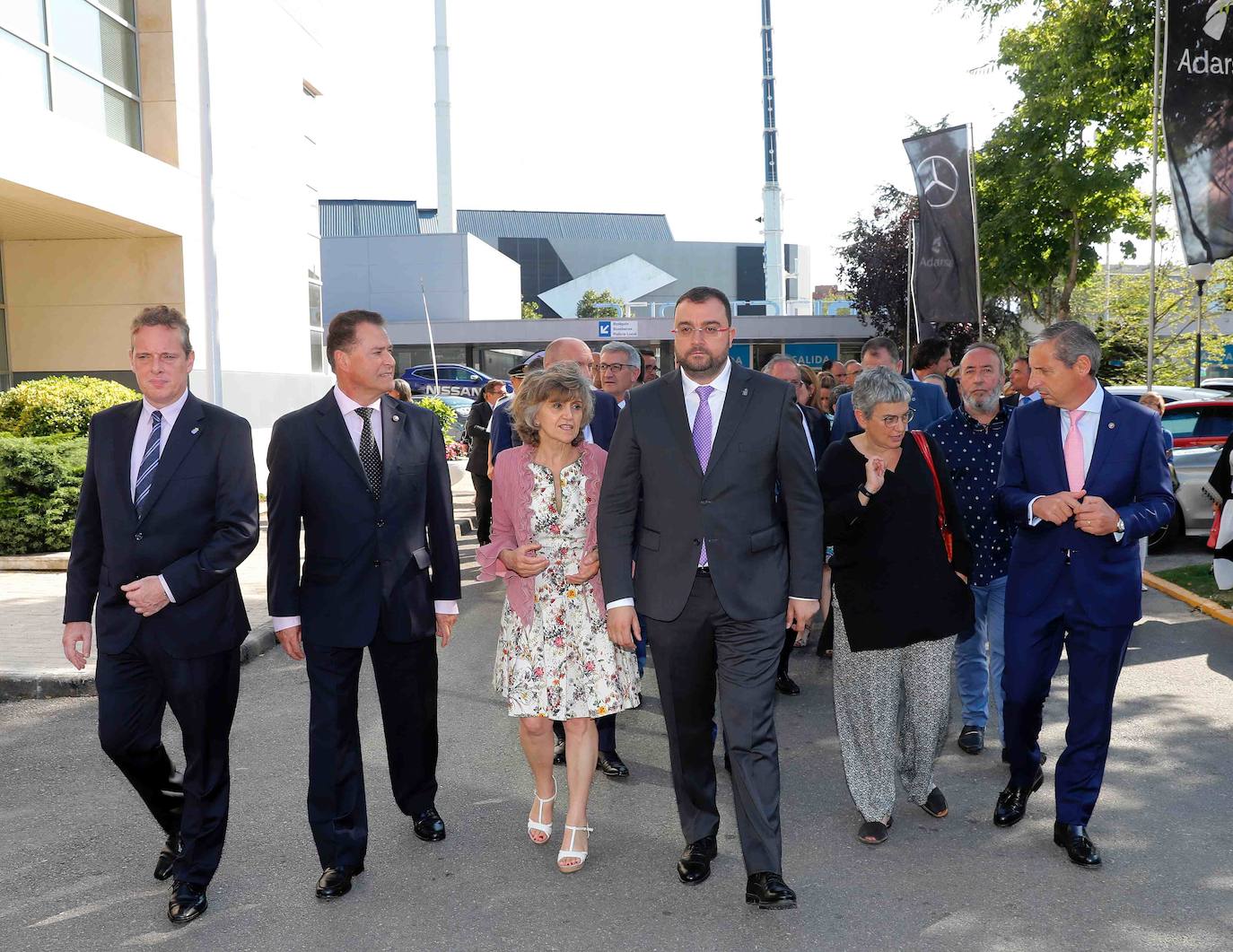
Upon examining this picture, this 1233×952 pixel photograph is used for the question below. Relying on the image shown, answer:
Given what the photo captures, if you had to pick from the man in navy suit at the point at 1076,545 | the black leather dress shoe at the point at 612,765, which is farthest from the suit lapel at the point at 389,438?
the man in navy suit at the point at 1076,545

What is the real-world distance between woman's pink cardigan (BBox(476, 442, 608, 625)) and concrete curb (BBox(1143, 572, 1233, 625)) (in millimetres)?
6272

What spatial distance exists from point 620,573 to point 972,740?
2.51 metres

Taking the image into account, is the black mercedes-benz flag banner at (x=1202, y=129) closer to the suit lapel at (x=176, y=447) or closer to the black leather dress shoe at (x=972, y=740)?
the black leather dress shoe at (x=972, y=740)

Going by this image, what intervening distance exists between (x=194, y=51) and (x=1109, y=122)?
18872 millimetres

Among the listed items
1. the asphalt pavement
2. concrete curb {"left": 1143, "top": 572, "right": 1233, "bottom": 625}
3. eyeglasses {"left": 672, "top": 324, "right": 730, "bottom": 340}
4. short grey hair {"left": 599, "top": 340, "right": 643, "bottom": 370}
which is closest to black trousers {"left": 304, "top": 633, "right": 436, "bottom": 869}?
the asphalt pavement

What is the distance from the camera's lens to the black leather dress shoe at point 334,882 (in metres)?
4.09

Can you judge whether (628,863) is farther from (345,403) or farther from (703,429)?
(345,403)

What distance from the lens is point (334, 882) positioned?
4113mm

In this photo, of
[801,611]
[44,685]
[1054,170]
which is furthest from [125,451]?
[1054,170]

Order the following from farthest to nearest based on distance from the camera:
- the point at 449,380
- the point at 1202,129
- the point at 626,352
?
1. the point at 449,380
2. the point at 1202,129
3. the point at 626,352

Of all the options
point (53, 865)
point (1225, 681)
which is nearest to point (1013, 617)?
point (1225, 681)

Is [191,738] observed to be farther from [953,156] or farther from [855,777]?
[953,156]

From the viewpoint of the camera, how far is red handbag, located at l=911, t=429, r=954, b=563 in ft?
15.6

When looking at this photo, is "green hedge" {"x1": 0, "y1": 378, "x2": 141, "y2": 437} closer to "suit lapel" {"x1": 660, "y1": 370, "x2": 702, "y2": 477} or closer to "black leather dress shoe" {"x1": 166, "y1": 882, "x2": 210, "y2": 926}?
"black leather dress shoe" {"x1": 166, "y1": 882, "x2": 210, "y2": 926}
